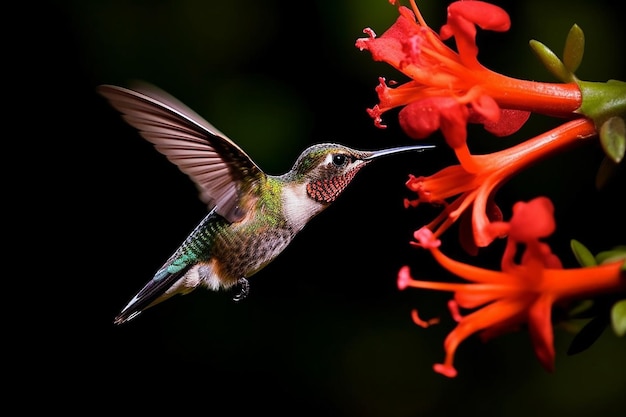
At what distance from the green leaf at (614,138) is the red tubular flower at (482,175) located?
6.4 inches

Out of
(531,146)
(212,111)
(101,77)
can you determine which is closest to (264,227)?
(531,146)

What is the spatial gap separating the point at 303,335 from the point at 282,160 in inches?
29.0

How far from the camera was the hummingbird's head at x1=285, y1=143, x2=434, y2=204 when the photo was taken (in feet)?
7.57

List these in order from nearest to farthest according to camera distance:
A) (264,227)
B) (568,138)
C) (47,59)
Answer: (568,138), (264,227), (47,59)

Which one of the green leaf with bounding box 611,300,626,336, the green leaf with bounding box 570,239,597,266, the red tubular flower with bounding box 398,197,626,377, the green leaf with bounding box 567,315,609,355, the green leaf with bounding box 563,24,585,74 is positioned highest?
the green leaf with bounding box 563,24,585,74

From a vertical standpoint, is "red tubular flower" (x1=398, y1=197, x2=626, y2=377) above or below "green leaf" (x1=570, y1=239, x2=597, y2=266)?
above

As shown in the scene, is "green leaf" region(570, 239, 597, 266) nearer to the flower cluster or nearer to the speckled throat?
the flower cluster

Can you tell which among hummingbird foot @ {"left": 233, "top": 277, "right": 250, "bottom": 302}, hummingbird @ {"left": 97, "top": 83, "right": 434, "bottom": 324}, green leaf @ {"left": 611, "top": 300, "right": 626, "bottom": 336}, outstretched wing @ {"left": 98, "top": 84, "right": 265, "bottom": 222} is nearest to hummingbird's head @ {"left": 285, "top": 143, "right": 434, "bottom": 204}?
hummingbird @ {"left": 97, "top": 83, "right": 434, "bottom": 324}

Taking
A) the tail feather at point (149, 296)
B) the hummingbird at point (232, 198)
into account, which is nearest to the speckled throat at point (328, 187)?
the hummingbird at point (232, 198)

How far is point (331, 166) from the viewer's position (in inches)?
91.5

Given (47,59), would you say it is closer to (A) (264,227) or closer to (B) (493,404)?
(A) (264,227)

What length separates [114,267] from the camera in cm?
376

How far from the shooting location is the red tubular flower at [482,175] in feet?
5.39

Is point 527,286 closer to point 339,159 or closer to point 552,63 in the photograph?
point 552,63
